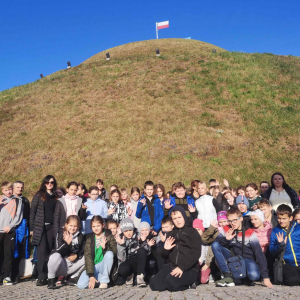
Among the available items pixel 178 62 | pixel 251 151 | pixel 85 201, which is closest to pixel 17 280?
pixel 85 201

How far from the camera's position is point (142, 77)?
28.8 m

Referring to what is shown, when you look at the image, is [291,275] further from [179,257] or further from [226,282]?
[179,257]

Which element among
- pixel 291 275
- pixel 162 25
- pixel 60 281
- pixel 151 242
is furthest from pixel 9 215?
pixel 162 25

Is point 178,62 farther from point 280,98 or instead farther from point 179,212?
point 179,212

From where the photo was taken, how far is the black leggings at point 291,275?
16.2ft

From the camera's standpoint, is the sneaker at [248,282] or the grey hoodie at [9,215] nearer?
the sneaker at [248,282]

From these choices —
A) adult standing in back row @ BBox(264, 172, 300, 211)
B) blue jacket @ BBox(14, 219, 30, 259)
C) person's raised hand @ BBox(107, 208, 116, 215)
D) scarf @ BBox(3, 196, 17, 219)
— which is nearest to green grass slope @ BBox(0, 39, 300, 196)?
adult standing in back row @ BBox(264, 172, 300, 211)

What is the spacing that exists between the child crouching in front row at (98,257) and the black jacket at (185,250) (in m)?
1.39

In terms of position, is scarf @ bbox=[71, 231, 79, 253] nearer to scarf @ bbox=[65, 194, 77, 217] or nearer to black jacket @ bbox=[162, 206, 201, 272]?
scarf @ bbox=[65, 194, 77, 217]

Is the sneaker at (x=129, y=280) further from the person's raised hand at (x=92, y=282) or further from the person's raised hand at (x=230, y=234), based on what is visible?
the person's raised hand at (x=230, y=234)

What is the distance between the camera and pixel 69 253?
5918mm

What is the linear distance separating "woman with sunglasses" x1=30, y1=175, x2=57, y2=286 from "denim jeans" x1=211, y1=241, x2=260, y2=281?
13.7 ft

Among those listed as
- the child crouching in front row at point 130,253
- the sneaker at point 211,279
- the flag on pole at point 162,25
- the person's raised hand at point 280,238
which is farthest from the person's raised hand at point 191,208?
the flag on pole at point 162,25

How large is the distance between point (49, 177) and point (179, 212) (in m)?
3.80
